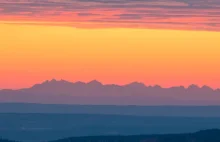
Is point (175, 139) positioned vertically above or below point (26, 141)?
below

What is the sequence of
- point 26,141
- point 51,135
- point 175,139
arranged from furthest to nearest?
point 51,135, point 26,141, point 175,139

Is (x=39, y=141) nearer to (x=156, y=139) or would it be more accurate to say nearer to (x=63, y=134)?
(x=63, y=134)

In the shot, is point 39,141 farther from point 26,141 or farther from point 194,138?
point 194,138

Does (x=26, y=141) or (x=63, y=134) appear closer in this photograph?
(x=26, y=141)

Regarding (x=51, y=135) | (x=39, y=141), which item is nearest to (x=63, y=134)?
(x=51, y=135)

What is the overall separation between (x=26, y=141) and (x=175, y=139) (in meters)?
55.0

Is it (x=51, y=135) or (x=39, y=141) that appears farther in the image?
(x=51, y=135)

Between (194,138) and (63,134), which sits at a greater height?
(63,134)

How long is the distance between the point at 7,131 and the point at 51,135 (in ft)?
25.8

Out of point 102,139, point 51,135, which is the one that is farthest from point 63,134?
point 102,139

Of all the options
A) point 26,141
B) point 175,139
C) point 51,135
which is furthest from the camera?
point 51,135

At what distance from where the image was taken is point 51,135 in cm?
19538

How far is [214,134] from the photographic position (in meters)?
110

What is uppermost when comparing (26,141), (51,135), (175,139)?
(51,135)
